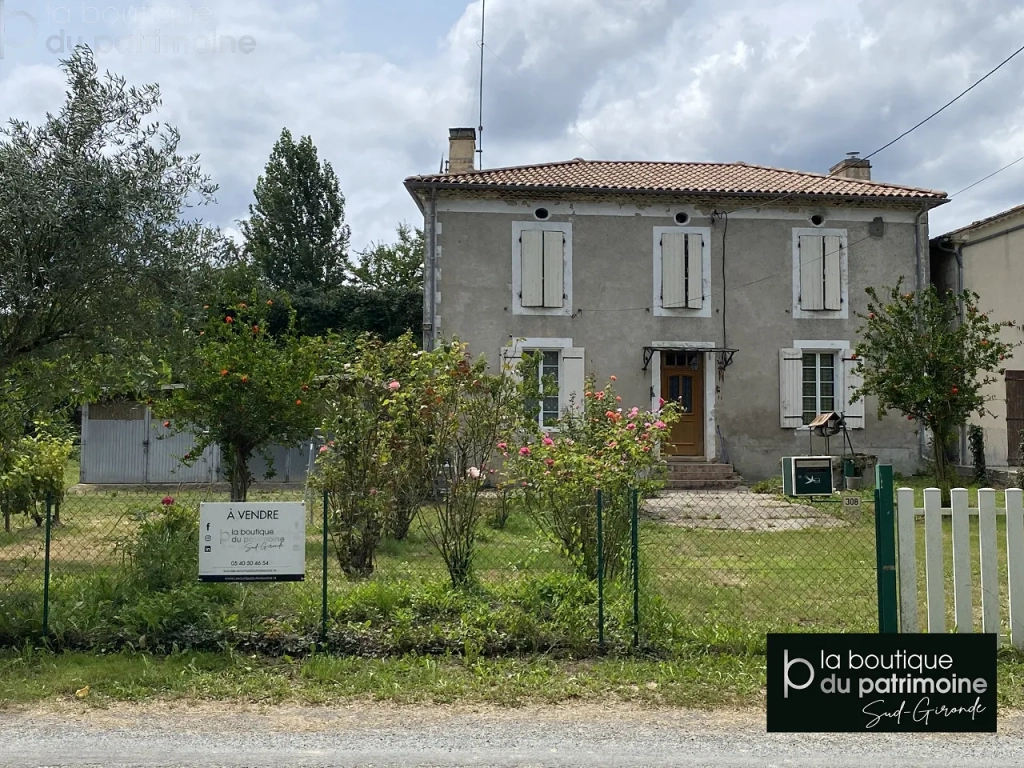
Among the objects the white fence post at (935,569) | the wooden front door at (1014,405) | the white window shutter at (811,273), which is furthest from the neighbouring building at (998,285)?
the white fence post at (935,569)

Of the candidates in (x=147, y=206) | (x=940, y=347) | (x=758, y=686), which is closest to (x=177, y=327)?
(x=147, y=206)

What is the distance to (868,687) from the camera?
4.57 metres

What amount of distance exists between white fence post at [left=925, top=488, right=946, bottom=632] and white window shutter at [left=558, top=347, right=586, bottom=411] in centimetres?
1229

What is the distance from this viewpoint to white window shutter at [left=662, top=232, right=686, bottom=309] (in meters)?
18.5

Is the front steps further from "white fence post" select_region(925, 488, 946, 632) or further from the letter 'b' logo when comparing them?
the letter 'b' logo

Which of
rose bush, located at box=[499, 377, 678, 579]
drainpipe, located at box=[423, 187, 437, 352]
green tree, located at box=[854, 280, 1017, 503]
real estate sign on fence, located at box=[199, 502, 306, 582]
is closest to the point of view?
real estate sign on fence, located at box=[199, 502, 306, 582]

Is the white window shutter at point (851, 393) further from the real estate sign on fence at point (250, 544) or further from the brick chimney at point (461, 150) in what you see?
the real estate sign on fence at point (250, 544)

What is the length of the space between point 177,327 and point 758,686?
16.7 ft

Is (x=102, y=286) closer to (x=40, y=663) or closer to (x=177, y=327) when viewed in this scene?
(x=177, y=327)

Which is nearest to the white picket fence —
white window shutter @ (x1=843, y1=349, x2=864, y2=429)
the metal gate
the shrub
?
the shrub

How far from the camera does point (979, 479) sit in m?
16.9

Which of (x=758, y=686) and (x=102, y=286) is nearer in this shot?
(x=758, y=686)

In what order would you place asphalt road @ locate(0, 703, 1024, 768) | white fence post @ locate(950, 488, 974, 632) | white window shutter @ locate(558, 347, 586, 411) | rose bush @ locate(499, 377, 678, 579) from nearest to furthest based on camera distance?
asphalt road @ locate(0, 703, 1024, 768)
white fence post @ locate(950, 488, 974, 632)
rose bush @ locate(499, 377, 678, 579)
white window shutter @ locate(558, 347, 586, 411)

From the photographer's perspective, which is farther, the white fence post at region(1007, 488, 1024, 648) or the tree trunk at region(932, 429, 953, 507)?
the tree trunk at region(932, 429, 953, 507)
